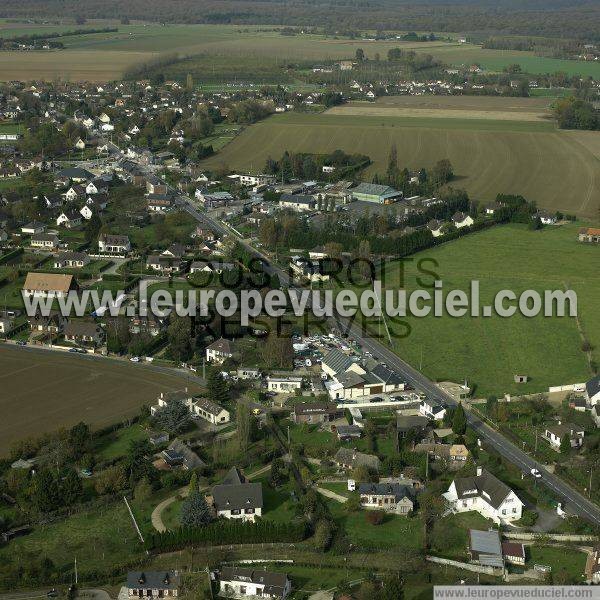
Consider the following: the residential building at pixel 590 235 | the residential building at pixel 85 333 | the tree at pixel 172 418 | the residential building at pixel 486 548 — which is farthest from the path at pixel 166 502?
the residential building at pixel 590 235

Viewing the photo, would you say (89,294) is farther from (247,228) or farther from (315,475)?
(315,475)

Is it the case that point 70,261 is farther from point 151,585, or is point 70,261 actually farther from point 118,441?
point 151,585

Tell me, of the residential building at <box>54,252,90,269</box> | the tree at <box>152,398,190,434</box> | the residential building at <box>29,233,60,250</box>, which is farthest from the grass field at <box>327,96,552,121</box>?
the tree at <box>152,398,190,434</box>

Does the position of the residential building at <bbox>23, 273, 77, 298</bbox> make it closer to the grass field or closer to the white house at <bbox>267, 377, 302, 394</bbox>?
the white house at <bbox>267, 377, 302, 394</bbox>

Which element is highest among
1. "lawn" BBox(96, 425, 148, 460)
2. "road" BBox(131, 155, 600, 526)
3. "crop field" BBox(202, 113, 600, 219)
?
"crop field" BBox(202, 113, 600, 219)

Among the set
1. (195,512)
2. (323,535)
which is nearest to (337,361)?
(195,512)

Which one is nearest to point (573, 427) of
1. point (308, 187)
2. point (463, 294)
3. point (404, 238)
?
point (463, 294)
